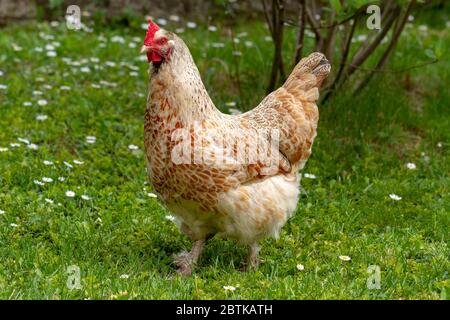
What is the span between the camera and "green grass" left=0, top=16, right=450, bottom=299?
4566 millimetres

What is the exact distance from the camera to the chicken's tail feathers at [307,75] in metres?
5.18

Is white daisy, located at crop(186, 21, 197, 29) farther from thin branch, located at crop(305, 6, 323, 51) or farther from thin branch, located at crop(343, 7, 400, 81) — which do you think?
thin branch, located at crop(343, 7, 400, 81)

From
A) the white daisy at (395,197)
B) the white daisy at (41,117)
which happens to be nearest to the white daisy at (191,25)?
the white daisy at (41,117)

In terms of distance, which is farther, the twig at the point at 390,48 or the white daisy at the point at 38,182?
the twig at the point at 390,48

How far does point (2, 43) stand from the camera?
27.8 feet

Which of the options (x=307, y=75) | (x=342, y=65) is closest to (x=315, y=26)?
(x=342, y=65)

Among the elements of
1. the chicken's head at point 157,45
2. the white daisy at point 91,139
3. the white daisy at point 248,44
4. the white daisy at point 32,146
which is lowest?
the white daisy at point 91,139

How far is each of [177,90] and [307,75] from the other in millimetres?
1053

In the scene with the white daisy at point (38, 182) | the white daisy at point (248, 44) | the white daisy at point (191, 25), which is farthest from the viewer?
the white daisy at point (191, 25)

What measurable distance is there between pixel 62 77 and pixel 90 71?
0.29 meters

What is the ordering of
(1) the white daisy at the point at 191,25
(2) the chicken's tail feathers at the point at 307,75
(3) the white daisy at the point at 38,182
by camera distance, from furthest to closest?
(1) the white daisy at the point at 191,25, (3) the white daisy at the point at 38,182, (2) the chicken's tail feathers at the point at 307,75

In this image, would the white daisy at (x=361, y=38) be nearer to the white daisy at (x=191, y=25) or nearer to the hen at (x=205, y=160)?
the white daisy at (x=191, y=25)

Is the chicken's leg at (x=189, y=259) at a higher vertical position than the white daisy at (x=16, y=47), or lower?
higher

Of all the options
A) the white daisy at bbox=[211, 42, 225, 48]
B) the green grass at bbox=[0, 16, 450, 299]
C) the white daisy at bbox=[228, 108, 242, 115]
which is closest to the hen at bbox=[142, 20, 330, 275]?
the green grass at bbox=[0, 16, 450, 299]
